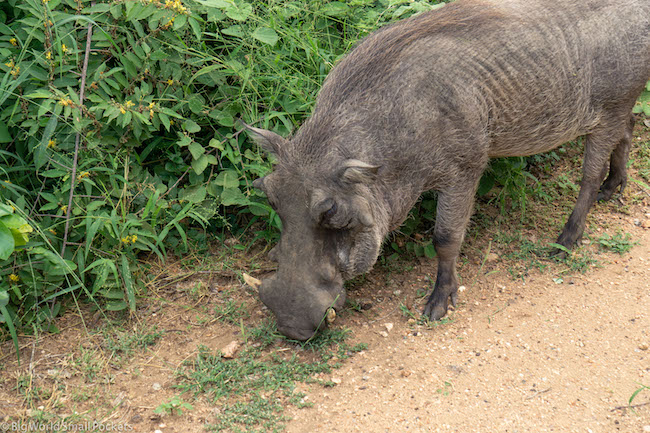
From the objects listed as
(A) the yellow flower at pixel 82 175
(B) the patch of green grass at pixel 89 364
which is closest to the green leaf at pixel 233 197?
(A) the yellow flower at pixel 82 175

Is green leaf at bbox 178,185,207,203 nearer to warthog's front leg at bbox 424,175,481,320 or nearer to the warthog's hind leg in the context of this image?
warthog's front leg at bbox 424,175,481,320

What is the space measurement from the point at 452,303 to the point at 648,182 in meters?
2.09

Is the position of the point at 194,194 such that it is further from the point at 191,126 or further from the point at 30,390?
the point at 30,390

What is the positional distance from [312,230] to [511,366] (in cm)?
115

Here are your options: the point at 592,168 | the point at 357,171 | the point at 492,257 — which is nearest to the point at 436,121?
the point at 357,171

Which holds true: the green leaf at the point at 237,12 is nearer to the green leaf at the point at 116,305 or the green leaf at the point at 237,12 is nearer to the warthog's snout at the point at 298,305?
the warthog's snout at the point at 298,305

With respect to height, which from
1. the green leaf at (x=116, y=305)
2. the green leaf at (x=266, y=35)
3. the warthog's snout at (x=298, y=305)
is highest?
the green leaf at (x=266, y=35)

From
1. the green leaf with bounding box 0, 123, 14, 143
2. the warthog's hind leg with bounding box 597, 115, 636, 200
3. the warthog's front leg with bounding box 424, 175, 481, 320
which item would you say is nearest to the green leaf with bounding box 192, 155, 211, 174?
the green leaf with bounding box 0, 123, 14, 143

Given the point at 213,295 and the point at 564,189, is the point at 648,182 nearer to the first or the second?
the point at 564,189

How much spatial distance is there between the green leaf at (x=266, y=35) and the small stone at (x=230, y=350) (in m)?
1.74

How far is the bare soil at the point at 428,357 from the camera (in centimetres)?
286

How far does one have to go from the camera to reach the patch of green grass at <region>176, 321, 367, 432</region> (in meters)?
2.89

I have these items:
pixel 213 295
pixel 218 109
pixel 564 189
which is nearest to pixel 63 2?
pixel 218 109

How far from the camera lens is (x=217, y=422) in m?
2.87
